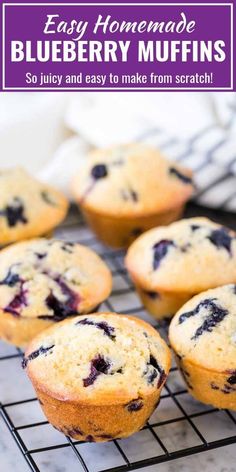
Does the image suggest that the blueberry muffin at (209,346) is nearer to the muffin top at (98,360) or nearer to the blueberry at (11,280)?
the muffin top at (98,360)

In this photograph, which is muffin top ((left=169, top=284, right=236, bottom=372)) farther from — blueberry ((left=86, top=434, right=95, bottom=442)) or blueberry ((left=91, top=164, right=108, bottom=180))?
blueberry ((left=91, top=164, right=108, bottom=180))

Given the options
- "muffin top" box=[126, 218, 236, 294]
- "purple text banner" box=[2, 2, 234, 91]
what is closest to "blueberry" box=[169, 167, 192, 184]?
"muffin top" box=[126, 218, 236, 294]

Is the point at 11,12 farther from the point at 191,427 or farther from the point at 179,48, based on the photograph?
the point at 191,427

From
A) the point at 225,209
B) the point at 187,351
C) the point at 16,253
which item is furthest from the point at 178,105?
the point at 187,351

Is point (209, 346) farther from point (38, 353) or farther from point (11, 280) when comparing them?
point (11, 280)

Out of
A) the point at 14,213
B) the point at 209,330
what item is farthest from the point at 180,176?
the point at 209,330

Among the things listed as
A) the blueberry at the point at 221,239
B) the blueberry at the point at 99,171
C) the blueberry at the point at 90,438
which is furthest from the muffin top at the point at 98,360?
the blueberry at the point at 99,171
